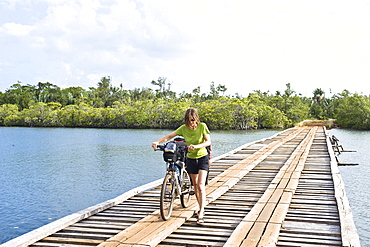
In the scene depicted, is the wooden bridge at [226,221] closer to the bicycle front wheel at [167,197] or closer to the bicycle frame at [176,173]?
the bicycle front wheel at [167,197]

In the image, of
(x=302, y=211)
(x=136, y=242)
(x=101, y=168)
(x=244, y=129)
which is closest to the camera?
(x=136, y=242)

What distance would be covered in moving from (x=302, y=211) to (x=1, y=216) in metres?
7.85

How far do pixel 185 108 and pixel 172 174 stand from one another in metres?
53.1

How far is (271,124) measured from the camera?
2192 inches

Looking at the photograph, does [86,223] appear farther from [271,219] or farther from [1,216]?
[1,216]

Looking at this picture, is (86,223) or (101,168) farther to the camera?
(101,168)

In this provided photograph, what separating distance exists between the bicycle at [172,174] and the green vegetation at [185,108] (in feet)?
163

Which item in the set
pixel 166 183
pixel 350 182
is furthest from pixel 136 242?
pixel 350 182

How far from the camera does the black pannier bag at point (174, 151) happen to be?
492cm

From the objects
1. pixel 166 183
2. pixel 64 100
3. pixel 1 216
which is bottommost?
pixel 1 216

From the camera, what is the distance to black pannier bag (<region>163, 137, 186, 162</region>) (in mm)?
4915

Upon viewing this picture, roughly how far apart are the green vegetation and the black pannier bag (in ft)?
163

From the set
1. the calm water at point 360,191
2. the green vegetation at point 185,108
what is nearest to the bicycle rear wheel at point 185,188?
the calm water at point 360,191

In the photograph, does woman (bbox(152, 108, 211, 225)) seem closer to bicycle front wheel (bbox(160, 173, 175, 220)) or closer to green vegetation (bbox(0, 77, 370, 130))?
bicycle front wheel (bbox(160, 173, 175, 220))
